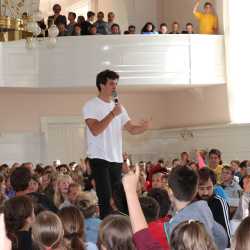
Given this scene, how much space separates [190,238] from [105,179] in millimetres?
4169

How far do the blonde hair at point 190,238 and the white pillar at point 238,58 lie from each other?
1732 cm

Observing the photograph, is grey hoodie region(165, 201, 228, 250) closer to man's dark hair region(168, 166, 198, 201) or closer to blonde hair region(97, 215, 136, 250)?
man's dark hair region(168, 166, 198, 201)

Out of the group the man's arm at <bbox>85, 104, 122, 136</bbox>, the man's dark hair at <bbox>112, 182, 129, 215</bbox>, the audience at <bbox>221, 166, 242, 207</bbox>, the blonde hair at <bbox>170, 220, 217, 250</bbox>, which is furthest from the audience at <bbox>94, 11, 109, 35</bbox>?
the blonde hair at <bbox>170, 220, 217, 250</bbox>

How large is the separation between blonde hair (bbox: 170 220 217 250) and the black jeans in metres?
4.00

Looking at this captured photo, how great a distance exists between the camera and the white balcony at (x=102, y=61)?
2138 cm

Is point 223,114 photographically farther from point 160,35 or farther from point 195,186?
point 195,186

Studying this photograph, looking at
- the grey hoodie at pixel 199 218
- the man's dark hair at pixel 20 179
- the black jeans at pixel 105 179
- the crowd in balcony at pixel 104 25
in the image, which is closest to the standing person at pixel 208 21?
the crowd in balcony at pixel 104 25

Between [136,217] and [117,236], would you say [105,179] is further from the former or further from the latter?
[136,217]

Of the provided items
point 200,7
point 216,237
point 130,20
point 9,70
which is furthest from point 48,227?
point 130,20

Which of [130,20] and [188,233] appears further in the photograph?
[130,20]

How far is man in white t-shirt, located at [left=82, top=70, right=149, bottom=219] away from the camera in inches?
329

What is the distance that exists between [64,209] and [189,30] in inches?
652

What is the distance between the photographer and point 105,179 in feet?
27.4

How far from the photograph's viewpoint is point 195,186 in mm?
5930
